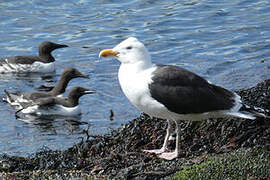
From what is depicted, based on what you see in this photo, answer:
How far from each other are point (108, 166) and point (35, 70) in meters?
8.65

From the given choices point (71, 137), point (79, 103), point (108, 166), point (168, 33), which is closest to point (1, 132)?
point (71, 137)

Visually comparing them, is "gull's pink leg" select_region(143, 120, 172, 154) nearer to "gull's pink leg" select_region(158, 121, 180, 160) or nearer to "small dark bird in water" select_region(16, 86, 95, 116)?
"gull's pink leg" select_region(158, 121, 180, 160)

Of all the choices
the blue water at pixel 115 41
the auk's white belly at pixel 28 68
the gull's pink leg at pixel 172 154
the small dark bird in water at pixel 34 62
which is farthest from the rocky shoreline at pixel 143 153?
the small dark bird in water at pixel 34 62

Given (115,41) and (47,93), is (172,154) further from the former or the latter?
(115,41)

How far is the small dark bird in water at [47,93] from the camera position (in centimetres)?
1198

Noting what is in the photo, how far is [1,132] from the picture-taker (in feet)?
33.7

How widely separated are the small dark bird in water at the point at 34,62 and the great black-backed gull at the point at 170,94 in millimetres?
7531

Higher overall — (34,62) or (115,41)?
(115,41)

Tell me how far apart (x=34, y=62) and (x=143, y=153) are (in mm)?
8161

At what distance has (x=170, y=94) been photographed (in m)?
6.97

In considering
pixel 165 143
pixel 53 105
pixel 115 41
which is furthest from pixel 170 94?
pixel 115 41

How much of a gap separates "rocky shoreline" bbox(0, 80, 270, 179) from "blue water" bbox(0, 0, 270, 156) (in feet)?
6.69

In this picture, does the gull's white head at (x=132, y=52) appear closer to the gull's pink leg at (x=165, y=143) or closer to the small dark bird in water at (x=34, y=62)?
the gull's pink leg at (x=165, y=143)

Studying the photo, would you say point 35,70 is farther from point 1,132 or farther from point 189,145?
point 189,145
